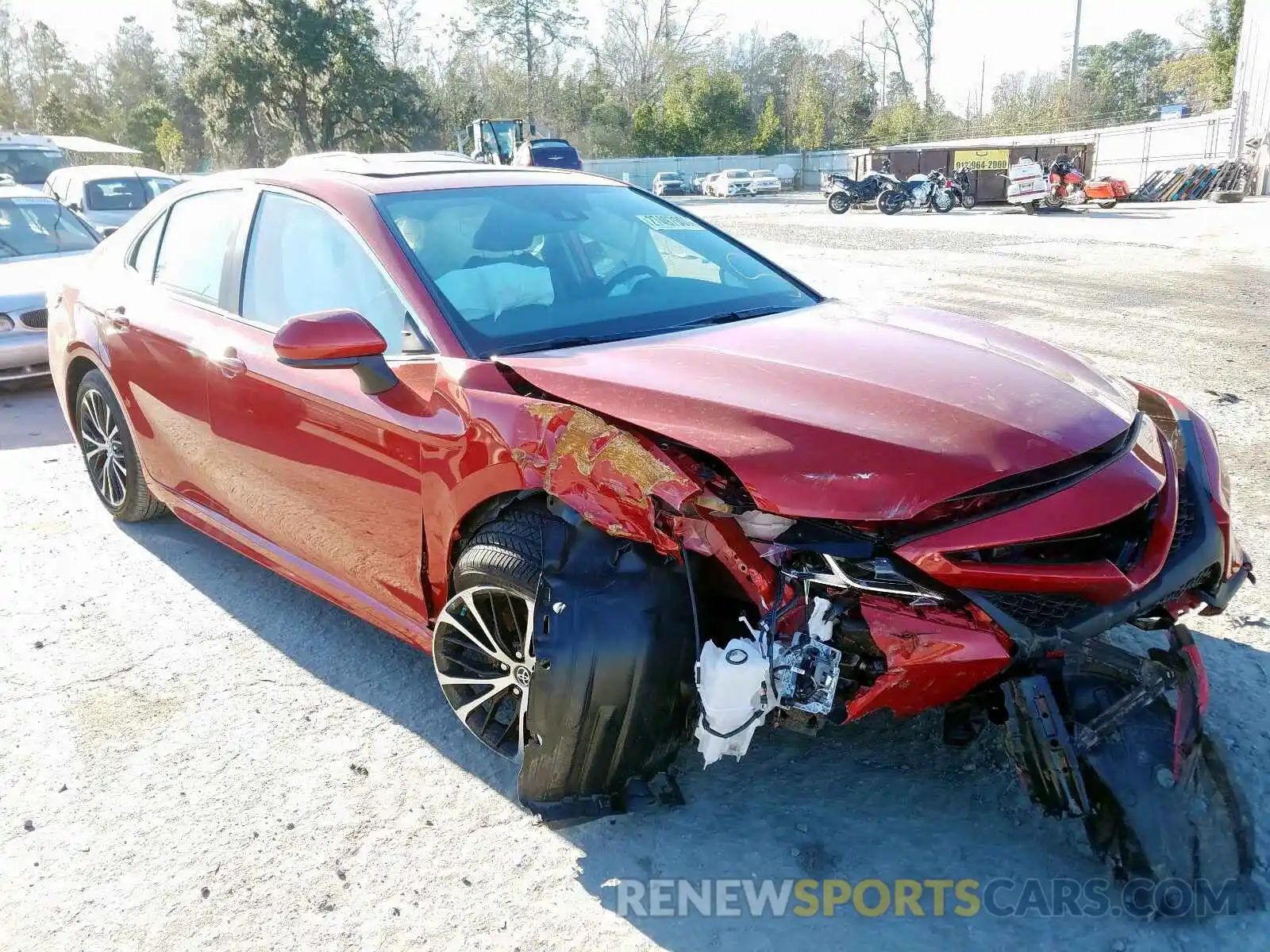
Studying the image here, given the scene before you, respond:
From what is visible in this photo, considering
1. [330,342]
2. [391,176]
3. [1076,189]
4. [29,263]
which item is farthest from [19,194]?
[1076,189]

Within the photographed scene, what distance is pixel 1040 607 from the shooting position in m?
2.06

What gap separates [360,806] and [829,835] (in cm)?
124

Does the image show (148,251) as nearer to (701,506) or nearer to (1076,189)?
(701,506)

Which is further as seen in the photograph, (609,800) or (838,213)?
(838,213)

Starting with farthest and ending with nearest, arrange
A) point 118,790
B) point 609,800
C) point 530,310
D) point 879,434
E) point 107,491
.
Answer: point 107,491
point 530,310
point 118,790
point 609,800
point 879,434

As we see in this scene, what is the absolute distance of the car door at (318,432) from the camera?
281 cm

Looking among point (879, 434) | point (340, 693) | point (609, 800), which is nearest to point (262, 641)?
point (340, 693)

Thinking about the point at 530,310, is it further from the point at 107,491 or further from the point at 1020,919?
the point at 107,491

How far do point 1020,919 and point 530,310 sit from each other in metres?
2.05

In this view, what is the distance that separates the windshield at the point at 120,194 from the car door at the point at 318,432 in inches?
475

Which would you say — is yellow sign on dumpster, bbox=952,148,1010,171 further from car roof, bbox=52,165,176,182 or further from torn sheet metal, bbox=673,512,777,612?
torn sheet metal, bbox=673,512,777,612

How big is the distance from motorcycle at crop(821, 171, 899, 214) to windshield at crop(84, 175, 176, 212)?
757 inches

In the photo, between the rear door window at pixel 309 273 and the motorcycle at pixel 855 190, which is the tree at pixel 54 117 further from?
the rear door window at pixel 309 273

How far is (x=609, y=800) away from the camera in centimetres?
236
